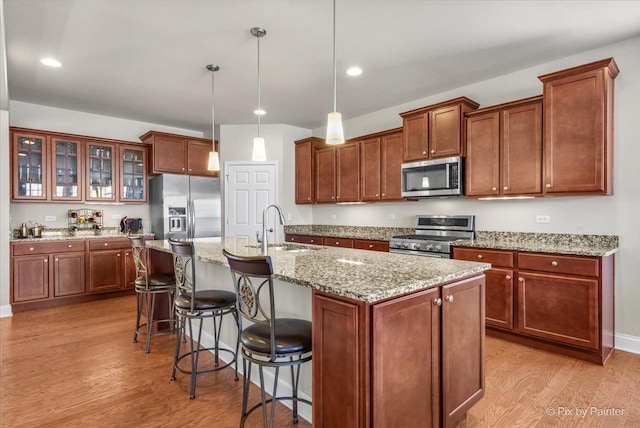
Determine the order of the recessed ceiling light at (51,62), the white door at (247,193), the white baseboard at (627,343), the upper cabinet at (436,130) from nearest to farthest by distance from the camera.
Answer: the white baseboard at (627,343) → the recessed ceiling light at (51,62) → the upper cabinet at (436,130) → the white door at (247,193)

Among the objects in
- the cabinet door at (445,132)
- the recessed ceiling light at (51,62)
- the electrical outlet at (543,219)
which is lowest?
the electrical outlet at (543,219)

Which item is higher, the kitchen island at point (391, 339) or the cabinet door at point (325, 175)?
the cabinet door at point (325, 175)

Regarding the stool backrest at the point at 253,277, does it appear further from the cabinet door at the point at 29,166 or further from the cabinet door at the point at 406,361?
the cabinet door at the point at 29,166

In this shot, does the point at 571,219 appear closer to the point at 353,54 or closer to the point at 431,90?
the point at 431,90

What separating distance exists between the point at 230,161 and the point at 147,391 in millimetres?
4045

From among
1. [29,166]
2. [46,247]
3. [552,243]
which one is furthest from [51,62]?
[552,243]

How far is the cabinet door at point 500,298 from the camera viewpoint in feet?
10.4

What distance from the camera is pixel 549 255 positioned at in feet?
9.66

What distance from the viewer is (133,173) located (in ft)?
17.7

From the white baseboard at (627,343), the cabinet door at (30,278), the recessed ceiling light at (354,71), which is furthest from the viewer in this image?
the cabinet door at (30,278)

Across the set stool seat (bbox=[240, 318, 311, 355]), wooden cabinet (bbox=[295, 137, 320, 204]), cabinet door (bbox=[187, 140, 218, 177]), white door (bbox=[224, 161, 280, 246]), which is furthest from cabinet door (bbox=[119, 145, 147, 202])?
stool seat (bbox=[240, 318, 311, 355])

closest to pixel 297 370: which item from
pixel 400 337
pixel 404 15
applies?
pixel 400 337

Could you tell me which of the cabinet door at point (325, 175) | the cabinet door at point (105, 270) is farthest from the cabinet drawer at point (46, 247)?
the cabinet door at point (325, 175)

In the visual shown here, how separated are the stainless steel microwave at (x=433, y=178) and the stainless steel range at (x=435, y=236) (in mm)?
429
